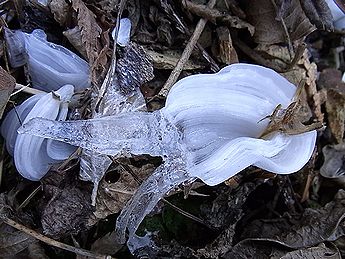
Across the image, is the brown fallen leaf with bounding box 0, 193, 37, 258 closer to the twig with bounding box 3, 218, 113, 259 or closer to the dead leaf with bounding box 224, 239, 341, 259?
the twig with bounding box 3, 218, 113, 259

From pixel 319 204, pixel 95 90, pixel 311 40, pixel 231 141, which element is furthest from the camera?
pixel 311 40

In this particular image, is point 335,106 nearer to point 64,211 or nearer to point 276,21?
point 276,21

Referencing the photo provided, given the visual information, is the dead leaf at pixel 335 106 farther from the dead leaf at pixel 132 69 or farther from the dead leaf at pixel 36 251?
the dead leaf at pixel 36 251

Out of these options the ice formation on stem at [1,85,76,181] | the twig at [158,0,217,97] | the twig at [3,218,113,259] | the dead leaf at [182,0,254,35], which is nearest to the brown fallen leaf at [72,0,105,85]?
the ice formation on stem at [1,85,76,181]

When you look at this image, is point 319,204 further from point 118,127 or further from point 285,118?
point 118,127

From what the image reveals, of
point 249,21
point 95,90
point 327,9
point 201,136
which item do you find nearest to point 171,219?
point 201,136

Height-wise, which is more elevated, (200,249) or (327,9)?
(327,9)

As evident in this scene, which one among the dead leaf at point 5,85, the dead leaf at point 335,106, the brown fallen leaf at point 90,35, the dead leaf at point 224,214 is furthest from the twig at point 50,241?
the dead leaf at point 335,106

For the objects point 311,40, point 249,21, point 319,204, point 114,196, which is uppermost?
point 249,21
